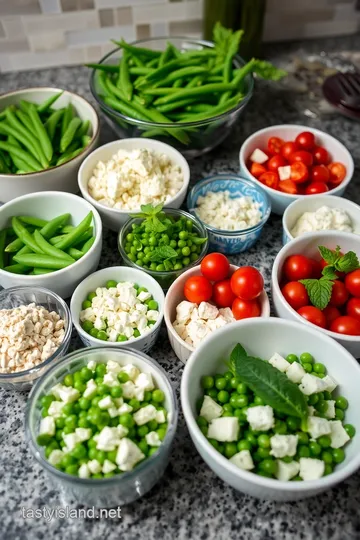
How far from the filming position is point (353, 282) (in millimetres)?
1577

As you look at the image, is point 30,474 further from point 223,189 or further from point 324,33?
point 324,33

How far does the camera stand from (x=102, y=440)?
3.92ft

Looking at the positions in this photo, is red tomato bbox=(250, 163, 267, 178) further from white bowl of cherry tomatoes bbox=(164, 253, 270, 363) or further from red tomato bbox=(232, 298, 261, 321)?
red tomato bbox=(232, 298, 261, 321)

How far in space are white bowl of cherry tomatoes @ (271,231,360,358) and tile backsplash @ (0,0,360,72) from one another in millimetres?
1484

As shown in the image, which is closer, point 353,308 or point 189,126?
point 353,308

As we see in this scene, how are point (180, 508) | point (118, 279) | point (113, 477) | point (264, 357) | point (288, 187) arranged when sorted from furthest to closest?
1. point (288, 187)
2. point (118, 279)
3. point (264, 357)
4. point (180, 508)
5. point (113, 477)

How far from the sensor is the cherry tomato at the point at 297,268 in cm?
160

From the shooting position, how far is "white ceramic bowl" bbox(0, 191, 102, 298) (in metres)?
1.58

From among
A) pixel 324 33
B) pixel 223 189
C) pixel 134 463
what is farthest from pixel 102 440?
pixel 324 33

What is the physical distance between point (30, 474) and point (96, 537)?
25 cm

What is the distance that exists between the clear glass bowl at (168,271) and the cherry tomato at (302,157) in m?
0.51

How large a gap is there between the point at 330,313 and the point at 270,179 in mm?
628

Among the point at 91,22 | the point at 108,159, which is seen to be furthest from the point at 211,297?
the point at 91,22

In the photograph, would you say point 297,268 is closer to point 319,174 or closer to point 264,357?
point 264,357
